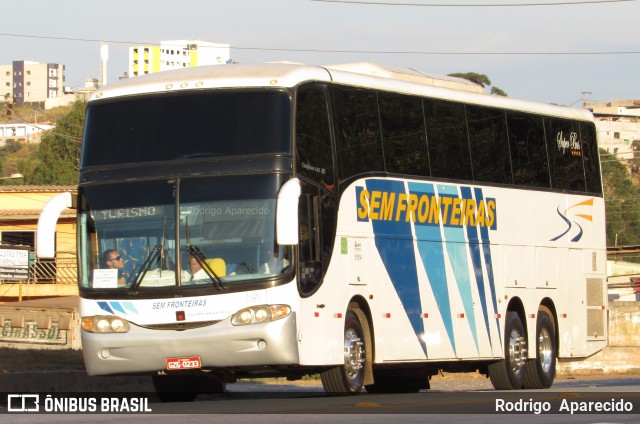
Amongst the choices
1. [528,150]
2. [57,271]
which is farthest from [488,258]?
[57,271]

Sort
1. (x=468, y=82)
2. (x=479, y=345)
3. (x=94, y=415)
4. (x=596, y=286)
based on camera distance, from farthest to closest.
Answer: (x=596, y=286) → (x=468, y=82) → (x=479, y=345) → (x=94, y=415)

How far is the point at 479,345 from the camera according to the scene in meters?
21.2

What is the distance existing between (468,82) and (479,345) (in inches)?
168

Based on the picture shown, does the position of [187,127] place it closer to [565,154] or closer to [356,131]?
[356,131]

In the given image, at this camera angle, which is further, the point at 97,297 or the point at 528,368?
the point at 528,368

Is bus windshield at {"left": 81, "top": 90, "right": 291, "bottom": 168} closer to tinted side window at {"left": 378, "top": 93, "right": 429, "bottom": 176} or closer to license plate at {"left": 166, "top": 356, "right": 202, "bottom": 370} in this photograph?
license plate at {"left": 166, "top": 356, "right": 202, "bottom": 370}

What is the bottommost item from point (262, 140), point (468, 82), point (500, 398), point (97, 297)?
point (500, 398)

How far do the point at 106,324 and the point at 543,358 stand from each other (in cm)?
889

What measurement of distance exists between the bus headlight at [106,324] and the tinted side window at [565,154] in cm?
918

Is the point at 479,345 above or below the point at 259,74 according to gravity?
below

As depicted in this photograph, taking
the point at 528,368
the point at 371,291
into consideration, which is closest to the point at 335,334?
the point at 371,291

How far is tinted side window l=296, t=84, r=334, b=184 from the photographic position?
1675 cm

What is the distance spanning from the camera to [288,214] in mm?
15859

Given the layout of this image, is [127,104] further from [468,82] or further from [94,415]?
[468,82]
